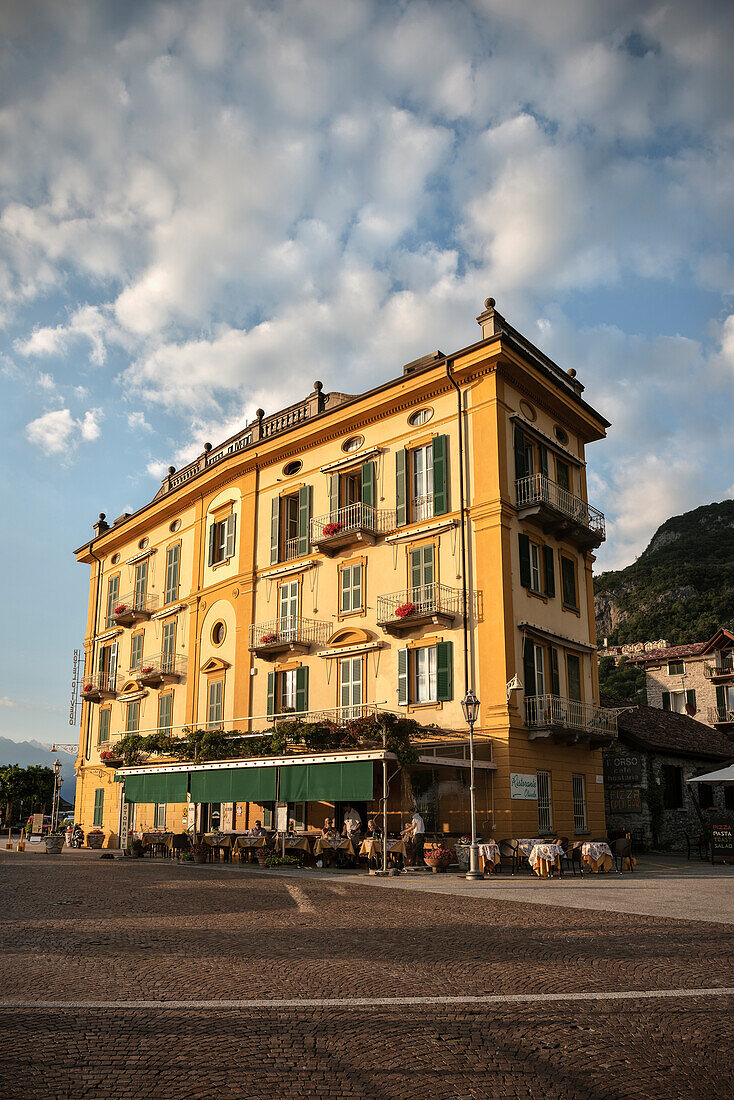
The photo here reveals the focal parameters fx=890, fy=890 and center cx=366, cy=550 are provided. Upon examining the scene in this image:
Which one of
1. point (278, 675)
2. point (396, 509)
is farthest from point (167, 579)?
point (396, 509)

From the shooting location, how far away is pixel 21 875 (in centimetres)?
1883

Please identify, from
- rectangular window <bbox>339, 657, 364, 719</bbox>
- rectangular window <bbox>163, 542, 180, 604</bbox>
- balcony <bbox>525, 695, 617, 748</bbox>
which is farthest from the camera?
rectangular window <bbox>163, 542, 180, 604</bbox>

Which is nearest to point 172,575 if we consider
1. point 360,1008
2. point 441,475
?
point 441,475

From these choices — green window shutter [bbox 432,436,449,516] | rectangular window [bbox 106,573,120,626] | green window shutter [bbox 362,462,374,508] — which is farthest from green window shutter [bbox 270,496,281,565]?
rectangular window [bbox 106,573,120,626]

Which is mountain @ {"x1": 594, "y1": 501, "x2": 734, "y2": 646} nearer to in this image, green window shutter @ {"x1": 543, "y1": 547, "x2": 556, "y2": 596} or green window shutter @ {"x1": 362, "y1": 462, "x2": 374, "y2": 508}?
green window shutter @ {"x1": 543, "y1": 547, "x2": 556, "y2": 596}

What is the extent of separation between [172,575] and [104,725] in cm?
818

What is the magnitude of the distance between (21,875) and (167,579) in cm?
1834

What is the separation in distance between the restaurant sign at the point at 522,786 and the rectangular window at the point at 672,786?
8.09 m

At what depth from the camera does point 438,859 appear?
64.6 ft

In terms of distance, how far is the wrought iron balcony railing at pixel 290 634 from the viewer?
2755 centimetres

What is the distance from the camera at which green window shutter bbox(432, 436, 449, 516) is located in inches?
988

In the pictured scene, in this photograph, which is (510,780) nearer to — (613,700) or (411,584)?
(411,584)

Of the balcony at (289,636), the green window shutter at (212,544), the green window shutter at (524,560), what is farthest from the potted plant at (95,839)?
the green window shutter at (524,560)

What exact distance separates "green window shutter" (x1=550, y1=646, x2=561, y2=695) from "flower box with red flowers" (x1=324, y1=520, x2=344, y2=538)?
24.1ft
